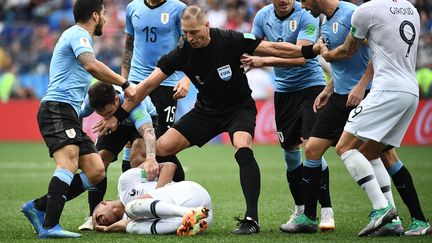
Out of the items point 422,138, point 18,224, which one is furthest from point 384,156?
point 422,138

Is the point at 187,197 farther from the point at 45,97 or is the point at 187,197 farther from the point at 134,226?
the point at 45,97

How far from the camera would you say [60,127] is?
856 cm

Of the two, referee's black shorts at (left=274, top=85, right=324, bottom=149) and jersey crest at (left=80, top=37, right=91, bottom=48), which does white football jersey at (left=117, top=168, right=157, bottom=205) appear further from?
referee's black shorts at (left=274, top=85, right=324, bottom=149)

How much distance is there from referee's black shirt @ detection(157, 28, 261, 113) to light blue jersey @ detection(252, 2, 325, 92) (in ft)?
3.15

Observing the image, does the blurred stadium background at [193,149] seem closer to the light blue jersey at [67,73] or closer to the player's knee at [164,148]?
the player's knee at [164,148]

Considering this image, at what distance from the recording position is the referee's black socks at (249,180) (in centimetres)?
857

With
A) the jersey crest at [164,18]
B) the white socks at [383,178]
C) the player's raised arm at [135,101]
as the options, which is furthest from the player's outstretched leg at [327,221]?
the jersey crest at [164,18]

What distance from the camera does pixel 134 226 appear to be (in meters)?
8.81

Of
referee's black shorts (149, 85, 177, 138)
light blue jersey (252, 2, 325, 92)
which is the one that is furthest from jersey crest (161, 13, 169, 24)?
light blue jersey (252, 2, 325, 92)

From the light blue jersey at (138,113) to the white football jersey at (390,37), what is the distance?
2.43m

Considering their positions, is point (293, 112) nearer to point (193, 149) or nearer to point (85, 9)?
point (85, 9)

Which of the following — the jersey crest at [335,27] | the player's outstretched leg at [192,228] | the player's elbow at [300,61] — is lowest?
the player's outstretched leg at [192,228]

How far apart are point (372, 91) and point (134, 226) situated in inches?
110

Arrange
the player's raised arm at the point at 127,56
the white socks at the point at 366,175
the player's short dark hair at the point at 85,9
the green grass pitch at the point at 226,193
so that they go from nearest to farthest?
the white socks at the point at 366,175 < the green grass pitch at the point at 226,193 < the player's short dark hair at the point at 85,9 < the player's raised arm at the point at 127,56
